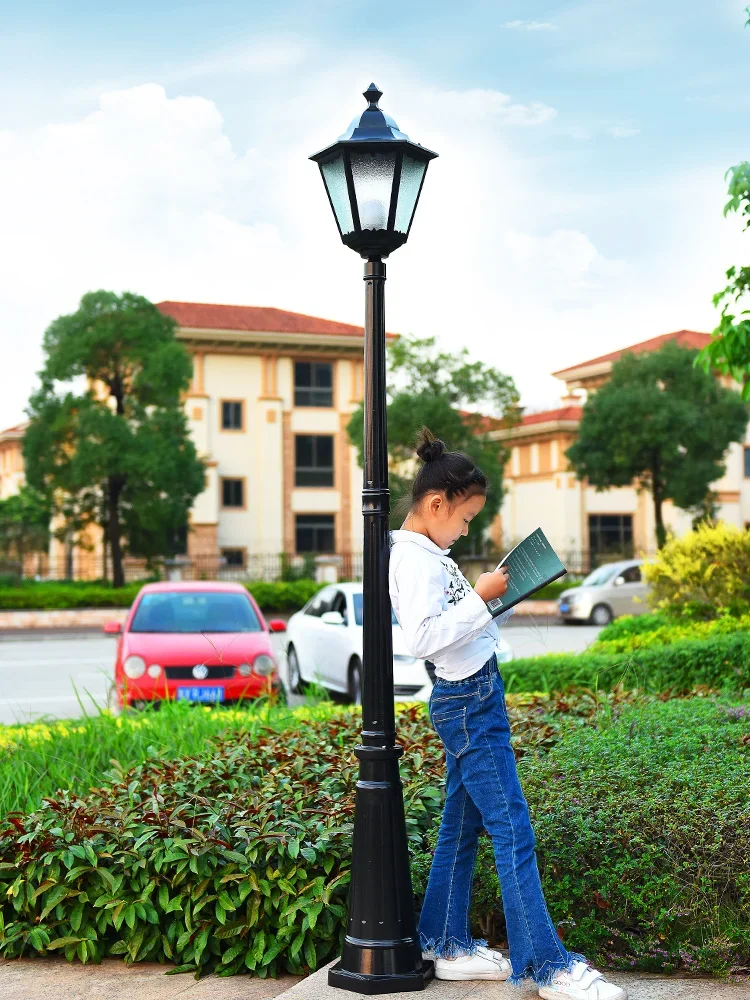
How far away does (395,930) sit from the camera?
4.11 metres

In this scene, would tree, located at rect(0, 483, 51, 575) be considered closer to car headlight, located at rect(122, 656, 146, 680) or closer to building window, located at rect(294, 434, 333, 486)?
building window, located at rect(294, 434, 333, 486)

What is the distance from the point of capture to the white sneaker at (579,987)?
150 inches

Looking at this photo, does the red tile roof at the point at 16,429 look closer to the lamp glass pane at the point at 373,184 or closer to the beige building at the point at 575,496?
the beige building at the point at 575,496

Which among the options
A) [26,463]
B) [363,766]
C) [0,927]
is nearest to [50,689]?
[0,927]

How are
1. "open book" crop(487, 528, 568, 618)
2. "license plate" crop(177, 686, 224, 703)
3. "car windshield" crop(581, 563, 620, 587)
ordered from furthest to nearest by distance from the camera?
"car windshield" crop(581, 563, 620, 587), "license plate" crop(177, 686, 224, 703), "open book" crop(487, 528, 568, 618)

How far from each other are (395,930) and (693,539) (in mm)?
8918

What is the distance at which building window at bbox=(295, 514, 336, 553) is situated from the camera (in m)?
45.6

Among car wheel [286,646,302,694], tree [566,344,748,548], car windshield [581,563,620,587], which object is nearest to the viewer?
car wheel [286,646,302,694]

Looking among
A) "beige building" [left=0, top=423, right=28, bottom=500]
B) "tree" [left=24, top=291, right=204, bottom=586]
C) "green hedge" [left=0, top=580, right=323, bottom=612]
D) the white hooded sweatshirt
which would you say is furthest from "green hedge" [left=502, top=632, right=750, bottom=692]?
"beige building" [left=0, top=423, right=28, bottom=500]

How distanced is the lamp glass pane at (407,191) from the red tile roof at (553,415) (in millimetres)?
40867

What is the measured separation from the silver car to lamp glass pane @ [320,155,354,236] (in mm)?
24435

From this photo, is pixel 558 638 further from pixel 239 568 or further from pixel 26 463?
pixel 239 568

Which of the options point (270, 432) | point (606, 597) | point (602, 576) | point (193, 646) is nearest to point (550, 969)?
point (193, 646)

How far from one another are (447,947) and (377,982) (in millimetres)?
309
